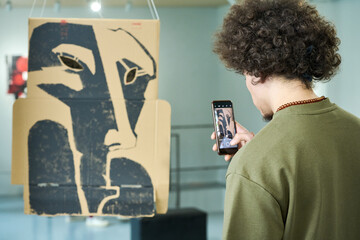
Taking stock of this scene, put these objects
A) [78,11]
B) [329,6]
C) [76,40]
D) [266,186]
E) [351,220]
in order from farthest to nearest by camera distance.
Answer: [329,6]
[78,11]
[76,40]
[351,220]
[266,186]

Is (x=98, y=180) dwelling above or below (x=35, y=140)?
below

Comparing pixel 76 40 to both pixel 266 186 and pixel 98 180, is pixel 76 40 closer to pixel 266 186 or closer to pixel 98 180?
pixel 98 180

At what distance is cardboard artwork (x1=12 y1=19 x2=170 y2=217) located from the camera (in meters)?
1.45

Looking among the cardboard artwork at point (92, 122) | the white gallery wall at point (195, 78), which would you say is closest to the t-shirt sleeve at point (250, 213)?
the cardboard artwork at point (92, 122)

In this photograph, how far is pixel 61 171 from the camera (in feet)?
4.86

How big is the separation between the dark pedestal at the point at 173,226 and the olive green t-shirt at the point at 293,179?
4.32 ft

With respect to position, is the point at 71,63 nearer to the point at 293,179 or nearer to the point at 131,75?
the point at 131,75

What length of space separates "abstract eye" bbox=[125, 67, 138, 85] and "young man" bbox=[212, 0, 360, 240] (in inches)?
20.1

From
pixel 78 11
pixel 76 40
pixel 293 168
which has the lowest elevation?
pixel 293 168

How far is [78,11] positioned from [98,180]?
2.59 ft

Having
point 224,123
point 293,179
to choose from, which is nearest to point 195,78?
point 224,123

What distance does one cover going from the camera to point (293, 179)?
2.74 feet

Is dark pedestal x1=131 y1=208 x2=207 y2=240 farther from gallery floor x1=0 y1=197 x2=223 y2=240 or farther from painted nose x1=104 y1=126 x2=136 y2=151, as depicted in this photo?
painted nose x1=104 y1=126 x2=136 y2=151

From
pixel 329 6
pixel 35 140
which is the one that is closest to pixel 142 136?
pixel 35 140
